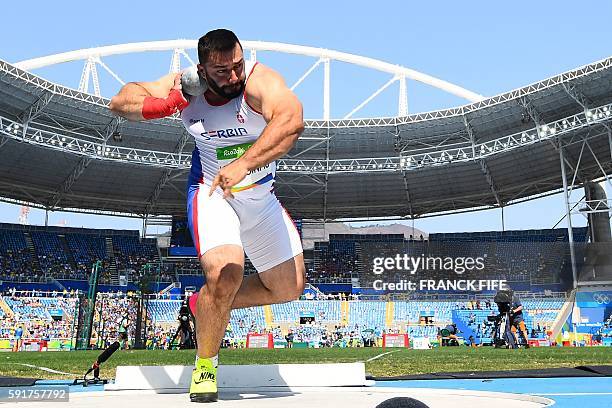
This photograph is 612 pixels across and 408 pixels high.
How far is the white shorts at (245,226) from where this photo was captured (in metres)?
4.59

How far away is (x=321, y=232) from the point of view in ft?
156

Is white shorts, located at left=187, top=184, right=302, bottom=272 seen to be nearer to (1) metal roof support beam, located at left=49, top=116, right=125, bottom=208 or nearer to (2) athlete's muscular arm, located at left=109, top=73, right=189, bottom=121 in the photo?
(2) athlete's muscular arm, located at left=109, top=73, right=189, bottom=121

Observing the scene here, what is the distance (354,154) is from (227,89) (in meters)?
33.9

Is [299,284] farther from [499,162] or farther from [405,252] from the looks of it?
[499,162]

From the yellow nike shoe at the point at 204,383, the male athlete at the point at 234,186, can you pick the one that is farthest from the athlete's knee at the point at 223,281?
the yellow nike shoe at the point at 204,383

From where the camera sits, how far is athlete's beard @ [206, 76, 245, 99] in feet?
14.2

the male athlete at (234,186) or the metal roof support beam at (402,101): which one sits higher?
the metal roof support beam at (402,101)

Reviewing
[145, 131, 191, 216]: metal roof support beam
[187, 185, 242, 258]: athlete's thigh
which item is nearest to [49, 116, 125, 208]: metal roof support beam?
[145, 131, 191, 216]: metal roof support beam

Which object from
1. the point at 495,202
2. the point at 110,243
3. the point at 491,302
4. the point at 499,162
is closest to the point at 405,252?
the point at 491,302

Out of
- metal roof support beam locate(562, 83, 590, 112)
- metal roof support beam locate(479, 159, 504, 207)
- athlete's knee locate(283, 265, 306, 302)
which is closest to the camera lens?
athlete's knee locate(283, 265, 306, 302)

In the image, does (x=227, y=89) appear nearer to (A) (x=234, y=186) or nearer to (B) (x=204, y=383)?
(A) (x=234, y=186)

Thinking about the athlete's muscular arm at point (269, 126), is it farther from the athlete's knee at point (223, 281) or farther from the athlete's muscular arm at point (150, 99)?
the athlete's knee at point (223, 281)

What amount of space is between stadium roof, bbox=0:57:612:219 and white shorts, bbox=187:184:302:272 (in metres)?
27.1

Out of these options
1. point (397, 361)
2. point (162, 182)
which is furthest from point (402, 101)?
point (397, 361)
